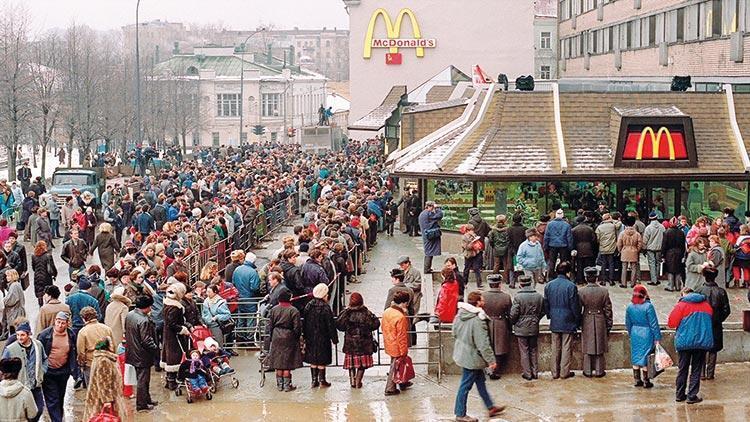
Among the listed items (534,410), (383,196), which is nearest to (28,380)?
(534,410)

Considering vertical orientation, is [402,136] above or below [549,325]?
above

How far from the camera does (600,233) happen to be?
22266 mm

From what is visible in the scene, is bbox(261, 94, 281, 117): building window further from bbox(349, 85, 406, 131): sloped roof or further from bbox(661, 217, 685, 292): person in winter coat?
bbox(661, 217, 685, 292): person in winter coat

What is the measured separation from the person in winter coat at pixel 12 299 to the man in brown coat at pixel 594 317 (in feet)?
27.4

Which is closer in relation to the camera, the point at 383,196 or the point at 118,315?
the point at 118,315

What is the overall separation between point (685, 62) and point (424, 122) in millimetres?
19239

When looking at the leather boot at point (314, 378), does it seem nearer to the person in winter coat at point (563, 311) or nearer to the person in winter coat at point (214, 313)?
the person in winter coat at point (214, 313)

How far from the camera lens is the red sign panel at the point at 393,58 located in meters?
86.2

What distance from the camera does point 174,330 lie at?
16.9 meters

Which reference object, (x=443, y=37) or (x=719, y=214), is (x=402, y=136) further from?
(x=443, y=37)

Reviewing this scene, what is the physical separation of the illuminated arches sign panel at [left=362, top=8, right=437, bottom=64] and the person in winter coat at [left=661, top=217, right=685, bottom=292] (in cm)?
6521

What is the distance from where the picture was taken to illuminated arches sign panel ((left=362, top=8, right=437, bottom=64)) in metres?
86.1

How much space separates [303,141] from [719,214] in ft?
157

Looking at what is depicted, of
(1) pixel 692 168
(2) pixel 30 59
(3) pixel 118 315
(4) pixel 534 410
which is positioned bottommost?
(4) pixel 534 410
